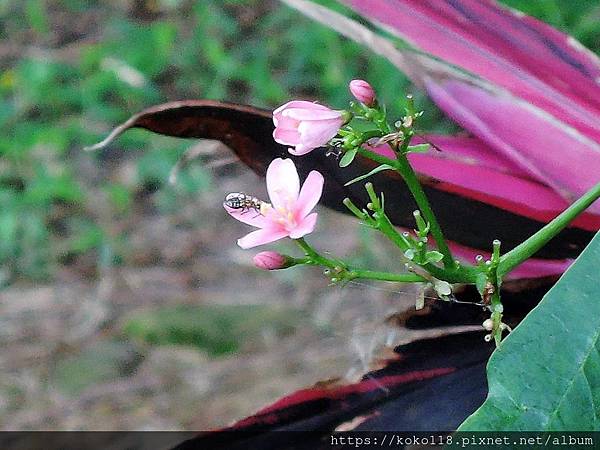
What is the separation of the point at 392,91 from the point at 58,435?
0.88 meters

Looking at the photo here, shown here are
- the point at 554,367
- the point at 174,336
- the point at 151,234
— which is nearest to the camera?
the point at 554,367

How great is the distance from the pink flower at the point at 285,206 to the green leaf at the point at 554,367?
0.10 meters

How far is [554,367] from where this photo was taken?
35cm

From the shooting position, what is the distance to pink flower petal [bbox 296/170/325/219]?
0.39m

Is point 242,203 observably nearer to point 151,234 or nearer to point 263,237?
point 263,237

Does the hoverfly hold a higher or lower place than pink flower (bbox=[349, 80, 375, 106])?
lower

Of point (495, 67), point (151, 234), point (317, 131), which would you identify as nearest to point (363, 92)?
point (317, 131)

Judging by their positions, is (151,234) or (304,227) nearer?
(304,227)

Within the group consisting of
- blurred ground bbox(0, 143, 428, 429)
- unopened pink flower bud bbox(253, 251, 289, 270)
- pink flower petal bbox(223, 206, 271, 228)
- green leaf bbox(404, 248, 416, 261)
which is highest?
green leaf bbox(404, 248, 416, 261)

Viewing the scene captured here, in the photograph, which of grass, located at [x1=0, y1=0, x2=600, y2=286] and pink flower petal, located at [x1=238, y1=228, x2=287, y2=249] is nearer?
pink flower petal, located at [x1=238, y1=228, x2=287, y2=249]

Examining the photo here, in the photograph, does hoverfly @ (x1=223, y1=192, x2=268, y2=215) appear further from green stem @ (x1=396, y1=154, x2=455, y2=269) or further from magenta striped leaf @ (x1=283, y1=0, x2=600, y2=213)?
magenta striped leaf @ (x1=283, y1=0, x2=600, y2=213)

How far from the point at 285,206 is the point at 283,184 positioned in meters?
0.01

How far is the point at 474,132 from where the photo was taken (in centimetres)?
61

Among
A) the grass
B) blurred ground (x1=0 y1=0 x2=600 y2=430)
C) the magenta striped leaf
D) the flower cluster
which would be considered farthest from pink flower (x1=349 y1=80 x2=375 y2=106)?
the grass
